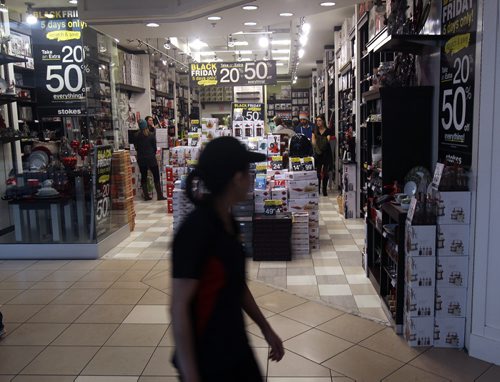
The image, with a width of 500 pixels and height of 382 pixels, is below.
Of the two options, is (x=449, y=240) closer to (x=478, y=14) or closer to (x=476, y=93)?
(x=476, y=93)

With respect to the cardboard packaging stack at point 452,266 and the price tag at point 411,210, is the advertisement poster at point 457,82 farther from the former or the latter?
the price tag at point 411,210

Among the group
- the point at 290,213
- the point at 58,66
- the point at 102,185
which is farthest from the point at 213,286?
the point at 58,66

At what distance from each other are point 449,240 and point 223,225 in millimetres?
2229

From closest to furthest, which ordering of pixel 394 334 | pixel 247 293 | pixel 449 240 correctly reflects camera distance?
pixel 247 293, pixel 449 240, pixel 394 334

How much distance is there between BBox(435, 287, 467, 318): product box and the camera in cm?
325

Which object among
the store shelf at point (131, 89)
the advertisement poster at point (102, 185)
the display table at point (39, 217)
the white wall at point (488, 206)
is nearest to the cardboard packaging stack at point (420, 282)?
the white wall at point (488, 206)

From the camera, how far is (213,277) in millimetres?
1484

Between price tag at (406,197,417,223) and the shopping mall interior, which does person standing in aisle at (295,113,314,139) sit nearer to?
the shopping mall interior

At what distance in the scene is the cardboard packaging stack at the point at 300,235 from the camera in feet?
18.7

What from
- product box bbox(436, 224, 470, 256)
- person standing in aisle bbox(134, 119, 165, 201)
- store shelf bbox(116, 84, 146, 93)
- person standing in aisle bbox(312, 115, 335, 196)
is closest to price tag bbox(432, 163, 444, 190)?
product box bbox(436, 224, 470, 256)

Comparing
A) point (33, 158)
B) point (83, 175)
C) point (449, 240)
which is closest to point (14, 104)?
point (33, 158)

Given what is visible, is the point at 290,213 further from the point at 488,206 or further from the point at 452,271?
the point at 488,206

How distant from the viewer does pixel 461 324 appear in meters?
3.27

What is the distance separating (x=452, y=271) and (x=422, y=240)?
0.30 meters
